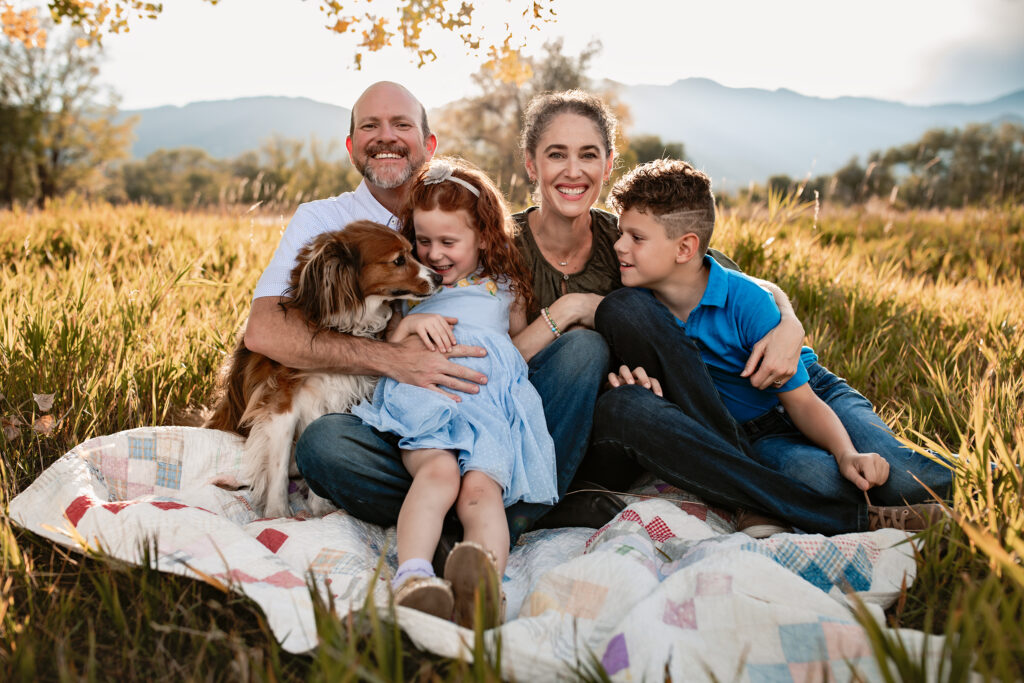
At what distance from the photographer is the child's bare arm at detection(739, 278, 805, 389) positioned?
2.68m

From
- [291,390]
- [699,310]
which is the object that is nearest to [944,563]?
[699,310]

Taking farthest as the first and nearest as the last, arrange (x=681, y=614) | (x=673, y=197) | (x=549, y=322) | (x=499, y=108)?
(x=499, y=108) < (x=549, y=322) < (x=673, y=197) < (x=681, y=614)

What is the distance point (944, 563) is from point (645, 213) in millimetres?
1634

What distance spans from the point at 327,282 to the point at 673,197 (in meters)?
1.47

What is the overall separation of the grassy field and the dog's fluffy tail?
37 centimetres

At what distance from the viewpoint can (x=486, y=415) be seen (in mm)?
2607

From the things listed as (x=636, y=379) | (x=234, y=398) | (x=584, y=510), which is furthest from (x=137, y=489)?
(x=636, y=379)

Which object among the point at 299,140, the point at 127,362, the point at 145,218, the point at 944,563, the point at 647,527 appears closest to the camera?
the point at 944,563

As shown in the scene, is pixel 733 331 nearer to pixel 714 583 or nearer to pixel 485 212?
pixel 485 212

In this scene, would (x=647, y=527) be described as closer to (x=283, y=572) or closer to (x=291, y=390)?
(x=283, y=572)

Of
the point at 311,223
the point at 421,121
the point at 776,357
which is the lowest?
the point at 776,357

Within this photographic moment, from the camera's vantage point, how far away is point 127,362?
3.38 m

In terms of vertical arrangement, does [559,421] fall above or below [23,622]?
above

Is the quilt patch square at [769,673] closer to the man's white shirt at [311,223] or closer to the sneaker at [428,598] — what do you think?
the sneaker at [428,598]
